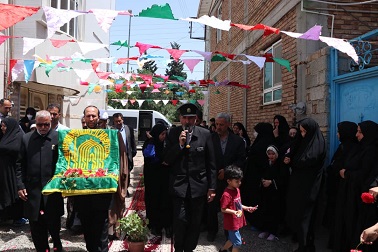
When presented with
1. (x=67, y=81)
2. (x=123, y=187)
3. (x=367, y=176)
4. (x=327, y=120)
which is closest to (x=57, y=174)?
(x=123, y=187)

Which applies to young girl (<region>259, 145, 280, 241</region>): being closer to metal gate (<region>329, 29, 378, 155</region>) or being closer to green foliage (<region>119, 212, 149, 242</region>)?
metal gate (<region>329, 29, 378, 155</region>)

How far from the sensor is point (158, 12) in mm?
5000

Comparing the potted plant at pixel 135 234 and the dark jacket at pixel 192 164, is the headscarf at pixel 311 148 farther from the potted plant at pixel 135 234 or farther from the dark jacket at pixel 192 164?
the potted plant at pixel 135 234

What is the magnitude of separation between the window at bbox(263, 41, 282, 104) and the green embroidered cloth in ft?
16.2

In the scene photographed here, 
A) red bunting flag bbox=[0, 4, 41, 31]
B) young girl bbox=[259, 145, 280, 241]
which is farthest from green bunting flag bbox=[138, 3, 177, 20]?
young girl bbox=[259, 145, 280, 241]

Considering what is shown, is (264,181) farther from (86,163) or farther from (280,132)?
(86,163)

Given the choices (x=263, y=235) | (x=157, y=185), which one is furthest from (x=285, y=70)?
(x=157, y=185)

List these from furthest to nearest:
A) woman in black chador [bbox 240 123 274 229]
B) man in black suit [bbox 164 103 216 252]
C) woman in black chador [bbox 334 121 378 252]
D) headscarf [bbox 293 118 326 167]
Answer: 1. woman in black chador [bbox 240 123 274 229]
2. headscarf [bbox 293 118 326 167]
3. man in black suit [bbox 164 103 216 252]
4. woman in black chador [bbox 334 121 378 252]

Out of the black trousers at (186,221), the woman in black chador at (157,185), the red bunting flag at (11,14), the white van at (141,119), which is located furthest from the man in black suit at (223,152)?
the white van at (141,119)

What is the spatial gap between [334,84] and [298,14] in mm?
1807

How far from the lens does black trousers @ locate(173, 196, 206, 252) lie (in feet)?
13.2

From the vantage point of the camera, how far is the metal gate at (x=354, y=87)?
4875 millimetres

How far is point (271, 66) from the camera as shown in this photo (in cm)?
870

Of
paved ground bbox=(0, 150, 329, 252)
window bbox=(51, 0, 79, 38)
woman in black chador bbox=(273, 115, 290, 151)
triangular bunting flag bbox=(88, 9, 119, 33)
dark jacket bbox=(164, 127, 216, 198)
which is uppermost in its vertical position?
window bbox=(51, 0, 79, 38)
